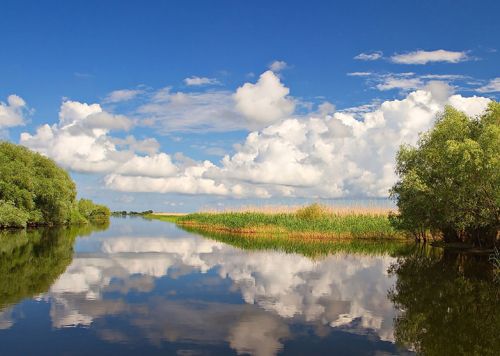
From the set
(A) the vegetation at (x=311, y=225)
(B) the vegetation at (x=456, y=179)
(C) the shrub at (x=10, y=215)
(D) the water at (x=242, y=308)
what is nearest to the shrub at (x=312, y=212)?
(A) the vegetation at (x=311, y=225)

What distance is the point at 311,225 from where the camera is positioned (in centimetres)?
5772

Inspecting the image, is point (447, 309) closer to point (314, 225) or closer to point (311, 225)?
point (314, 225)

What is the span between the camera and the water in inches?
506

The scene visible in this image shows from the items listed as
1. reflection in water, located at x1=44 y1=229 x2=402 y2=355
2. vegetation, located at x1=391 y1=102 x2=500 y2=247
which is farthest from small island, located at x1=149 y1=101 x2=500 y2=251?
reflection in water, located at x1=44 y1=229 x2=402 y2=355

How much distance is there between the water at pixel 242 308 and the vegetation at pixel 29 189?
1444 inches

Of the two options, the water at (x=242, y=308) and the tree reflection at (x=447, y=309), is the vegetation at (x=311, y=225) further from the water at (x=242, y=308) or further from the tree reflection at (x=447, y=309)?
the tree reflection at (x=447, y=309)

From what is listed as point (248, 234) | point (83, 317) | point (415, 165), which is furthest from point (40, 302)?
point (248, 234)

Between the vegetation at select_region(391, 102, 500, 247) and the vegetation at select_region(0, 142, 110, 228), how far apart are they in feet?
159

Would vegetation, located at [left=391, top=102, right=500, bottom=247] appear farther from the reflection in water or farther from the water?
the reflection in water

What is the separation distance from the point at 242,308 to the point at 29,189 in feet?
194

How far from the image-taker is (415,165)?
43.9 m

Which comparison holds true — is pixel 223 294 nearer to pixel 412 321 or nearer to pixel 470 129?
pixel 412 321

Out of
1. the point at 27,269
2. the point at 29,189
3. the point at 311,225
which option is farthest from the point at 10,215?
the point at 27,269

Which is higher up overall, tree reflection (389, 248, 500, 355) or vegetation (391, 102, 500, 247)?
vegetation (391, 102, 500, 247)
